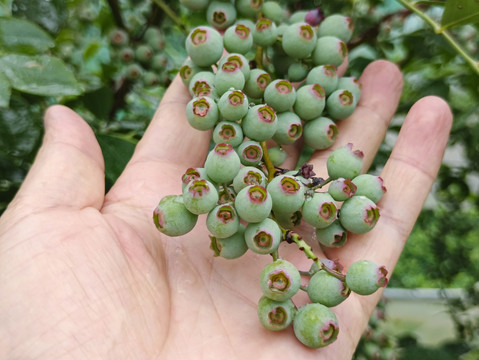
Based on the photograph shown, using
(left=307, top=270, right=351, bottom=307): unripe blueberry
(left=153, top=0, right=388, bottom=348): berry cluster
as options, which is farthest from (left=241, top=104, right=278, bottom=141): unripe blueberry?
(left=307, top=270, right=351, bottom=307): unripe blueberry

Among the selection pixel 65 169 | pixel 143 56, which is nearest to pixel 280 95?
pixel 65 169

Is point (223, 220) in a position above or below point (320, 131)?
below

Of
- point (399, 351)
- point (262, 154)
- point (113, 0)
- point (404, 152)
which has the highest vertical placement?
point (113, 0)

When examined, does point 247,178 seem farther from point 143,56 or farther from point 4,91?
point 143,56

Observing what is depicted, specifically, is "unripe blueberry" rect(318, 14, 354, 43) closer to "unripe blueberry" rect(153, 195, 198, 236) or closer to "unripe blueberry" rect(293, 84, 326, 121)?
"unripe blueberry" rect(293, 84, 326, 121)

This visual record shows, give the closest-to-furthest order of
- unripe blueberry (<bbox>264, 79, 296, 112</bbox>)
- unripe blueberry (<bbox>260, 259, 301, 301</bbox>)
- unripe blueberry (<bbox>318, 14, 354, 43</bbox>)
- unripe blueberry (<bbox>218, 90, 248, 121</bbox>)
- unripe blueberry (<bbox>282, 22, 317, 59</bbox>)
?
unripe blueberry (<bbox>260, 259, 301, 301</bbox>) → unripe blueberry (<bbox>218, 90, 248, 121</bbox>) → unripe blueberry (<bbox>264, 79, 296, 112</bbox>) → unripe blueberry (<bbox>282, 22, 317, 59</bbox>) → unripe blueberry (<bbox>318, 14, 354, 43</bbox>)

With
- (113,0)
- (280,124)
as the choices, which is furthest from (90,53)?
(280,124)

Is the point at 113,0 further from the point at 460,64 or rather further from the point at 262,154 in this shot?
the point at 460,64
